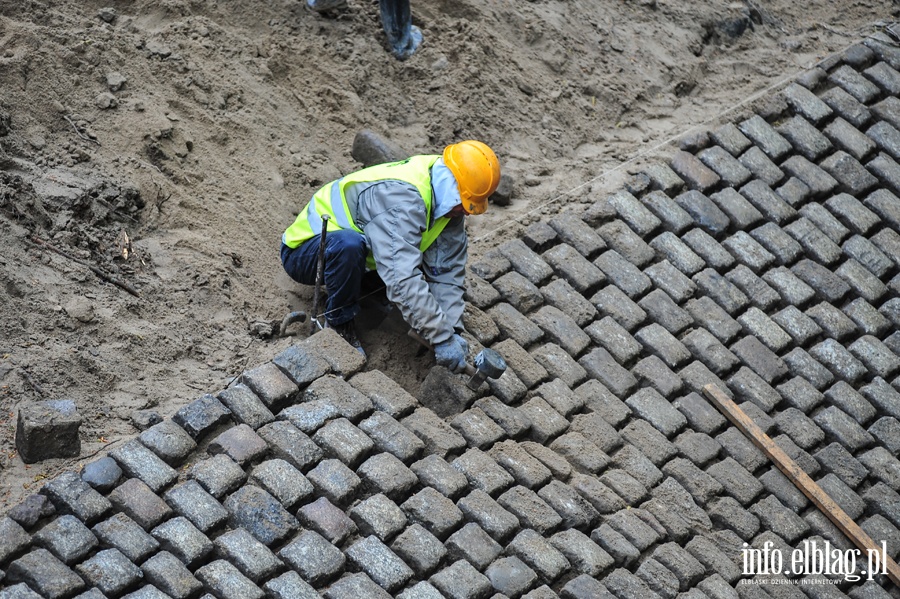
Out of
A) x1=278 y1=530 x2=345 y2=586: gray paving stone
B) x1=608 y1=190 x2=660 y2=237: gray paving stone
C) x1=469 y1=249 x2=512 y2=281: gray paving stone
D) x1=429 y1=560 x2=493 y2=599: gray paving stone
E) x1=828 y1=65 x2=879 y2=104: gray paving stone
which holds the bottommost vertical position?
x1=429 y1=560 x2=493 y2=599: gray paving stone

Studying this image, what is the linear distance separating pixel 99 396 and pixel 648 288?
3.22m

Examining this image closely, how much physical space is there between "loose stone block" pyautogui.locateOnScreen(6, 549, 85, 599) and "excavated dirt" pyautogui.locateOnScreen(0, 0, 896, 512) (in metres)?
0.42

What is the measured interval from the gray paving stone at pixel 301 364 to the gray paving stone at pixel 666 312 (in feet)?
6.92

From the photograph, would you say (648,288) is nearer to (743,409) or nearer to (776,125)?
A: (743,409)

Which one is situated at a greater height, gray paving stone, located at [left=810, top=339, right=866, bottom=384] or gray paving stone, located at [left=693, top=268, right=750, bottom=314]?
gray paving stone, located at [left=693, top=268, right=750, bottom=314]

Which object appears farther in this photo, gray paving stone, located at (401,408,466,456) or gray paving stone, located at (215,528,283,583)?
gray paving stone, located at (401,408,466,456)

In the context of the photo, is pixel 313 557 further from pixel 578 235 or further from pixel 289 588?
pixel 578 235

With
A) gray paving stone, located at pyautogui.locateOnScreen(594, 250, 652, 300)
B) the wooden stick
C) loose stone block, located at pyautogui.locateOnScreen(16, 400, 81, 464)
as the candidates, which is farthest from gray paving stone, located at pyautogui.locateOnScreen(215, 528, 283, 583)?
gray paving stone, located at pyautogui.locateOnScreen(594, 250, 652, 300)

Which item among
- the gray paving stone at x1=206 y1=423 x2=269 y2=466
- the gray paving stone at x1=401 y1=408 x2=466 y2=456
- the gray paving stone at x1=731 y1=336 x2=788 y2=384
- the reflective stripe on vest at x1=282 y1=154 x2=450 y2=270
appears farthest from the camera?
the gray paving stone at x1=731 y1=336 x2=788 y2=384

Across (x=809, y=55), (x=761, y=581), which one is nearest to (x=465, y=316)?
Result: (x=761, y=581)

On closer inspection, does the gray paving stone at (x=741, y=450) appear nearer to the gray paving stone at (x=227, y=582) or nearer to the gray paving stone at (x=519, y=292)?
the gray paving stone at (x=519, y=292)

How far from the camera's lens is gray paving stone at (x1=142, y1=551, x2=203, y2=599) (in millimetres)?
3873

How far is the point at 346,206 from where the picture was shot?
5266 mm

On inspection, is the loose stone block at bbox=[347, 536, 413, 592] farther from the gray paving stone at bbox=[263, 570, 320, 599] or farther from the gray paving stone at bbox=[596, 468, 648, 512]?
the gray paving stone at bbox=[596, 468, 648, 512]
